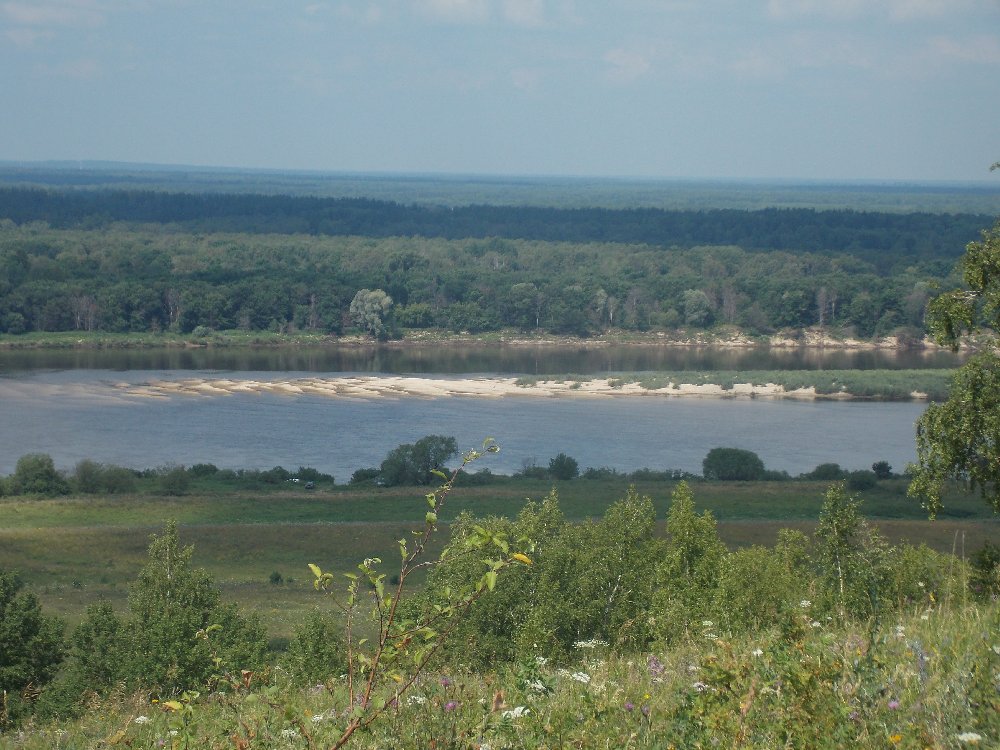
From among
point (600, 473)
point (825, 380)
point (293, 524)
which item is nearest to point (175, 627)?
point (293, 524)

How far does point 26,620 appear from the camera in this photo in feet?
37.7

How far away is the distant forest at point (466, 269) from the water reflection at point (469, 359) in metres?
5.68

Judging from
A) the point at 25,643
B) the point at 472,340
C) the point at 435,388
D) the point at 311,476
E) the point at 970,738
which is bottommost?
the point at 472,340

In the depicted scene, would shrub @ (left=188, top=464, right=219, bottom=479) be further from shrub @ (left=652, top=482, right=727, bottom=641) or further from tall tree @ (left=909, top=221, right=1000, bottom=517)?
tall tree @ (left=909, top=221, right=1000, bottom=517)

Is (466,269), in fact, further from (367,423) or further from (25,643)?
(25,643)

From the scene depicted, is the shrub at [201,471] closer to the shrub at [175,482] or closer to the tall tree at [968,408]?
the shrub at [175,482]

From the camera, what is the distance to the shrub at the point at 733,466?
33281 millimetres

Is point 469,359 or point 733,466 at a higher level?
point 733,466

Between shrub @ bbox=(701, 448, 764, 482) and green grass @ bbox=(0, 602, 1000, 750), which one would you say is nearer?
green grass @ bbox=(0, 602, 1000, 750)

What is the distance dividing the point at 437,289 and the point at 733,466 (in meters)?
46.2

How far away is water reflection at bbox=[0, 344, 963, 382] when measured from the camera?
5475 centimetres

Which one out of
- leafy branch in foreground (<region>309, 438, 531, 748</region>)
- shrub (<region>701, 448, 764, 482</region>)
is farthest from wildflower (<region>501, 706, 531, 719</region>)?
shrub (<region>701, 448, 764, 482</region>)

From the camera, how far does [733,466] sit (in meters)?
33.3

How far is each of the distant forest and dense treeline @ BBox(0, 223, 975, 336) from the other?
0.14 metres
